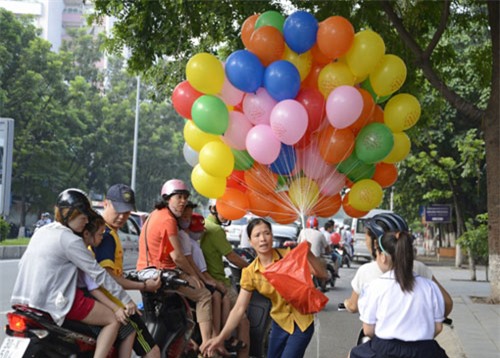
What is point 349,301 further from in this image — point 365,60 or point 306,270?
point 365,60

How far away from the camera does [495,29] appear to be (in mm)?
13789

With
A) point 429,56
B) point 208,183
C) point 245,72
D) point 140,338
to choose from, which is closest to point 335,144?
point 245,72

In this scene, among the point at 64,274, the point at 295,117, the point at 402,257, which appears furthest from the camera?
the point at 295,117

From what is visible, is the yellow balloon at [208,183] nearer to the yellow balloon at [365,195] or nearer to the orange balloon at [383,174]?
the yellow balloon at [365,195]

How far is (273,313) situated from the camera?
220 inches

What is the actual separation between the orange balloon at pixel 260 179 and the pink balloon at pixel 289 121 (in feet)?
1.63

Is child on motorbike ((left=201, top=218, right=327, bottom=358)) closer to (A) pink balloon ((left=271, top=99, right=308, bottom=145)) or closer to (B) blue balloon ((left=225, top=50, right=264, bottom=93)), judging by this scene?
(A) pink balloon ((left=271, top=99, right=308, bottom=145))

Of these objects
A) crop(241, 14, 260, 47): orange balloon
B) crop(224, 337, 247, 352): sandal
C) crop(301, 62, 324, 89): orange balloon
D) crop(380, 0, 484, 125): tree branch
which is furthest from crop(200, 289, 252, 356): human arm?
crop(380, 0, 484, 125): tree branch

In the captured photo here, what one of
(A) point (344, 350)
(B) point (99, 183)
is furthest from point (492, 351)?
(B) point (99, 183)

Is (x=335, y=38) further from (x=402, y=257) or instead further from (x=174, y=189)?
(x=402, y=257)

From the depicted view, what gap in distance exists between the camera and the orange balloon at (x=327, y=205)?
278 inches

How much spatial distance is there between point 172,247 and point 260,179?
101 centimetres

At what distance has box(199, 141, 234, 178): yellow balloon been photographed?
6.80m

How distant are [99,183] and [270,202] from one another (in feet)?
142
